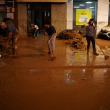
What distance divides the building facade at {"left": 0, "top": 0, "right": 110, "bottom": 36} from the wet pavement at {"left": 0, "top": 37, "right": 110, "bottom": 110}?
9.07 m

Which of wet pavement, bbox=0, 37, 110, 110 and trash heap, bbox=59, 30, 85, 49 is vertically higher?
trash heap, bbox=59, 30, 85, 49

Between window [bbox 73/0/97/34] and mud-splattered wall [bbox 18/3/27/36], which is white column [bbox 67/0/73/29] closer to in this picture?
window [bbox 73/0/97/34]

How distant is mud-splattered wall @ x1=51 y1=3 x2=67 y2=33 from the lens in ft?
54.7

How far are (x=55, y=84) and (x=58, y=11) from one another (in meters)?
12.3

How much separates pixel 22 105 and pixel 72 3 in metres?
14.0

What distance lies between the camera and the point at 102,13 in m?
17.0

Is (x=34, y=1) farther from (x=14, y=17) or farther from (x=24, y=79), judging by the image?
(x=24, y=79)

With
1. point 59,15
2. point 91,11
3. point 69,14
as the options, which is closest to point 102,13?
point 91,11

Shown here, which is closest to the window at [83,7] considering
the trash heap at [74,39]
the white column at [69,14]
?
the white column at [69,14]

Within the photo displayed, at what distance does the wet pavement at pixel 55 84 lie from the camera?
4080 millimetres

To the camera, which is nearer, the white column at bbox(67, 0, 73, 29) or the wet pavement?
the wet pavement

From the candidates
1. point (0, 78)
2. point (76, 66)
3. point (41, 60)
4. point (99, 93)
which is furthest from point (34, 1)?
point (99, 93)

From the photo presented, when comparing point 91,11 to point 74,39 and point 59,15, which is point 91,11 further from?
point 74,39

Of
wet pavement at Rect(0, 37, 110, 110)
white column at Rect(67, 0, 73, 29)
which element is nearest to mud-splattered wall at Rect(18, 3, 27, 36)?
white column at Rect(67, 0, 73, 29)
